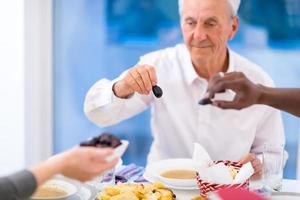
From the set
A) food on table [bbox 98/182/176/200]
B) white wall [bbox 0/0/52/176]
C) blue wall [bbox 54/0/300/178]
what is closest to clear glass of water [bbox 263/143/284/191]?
food on table [bbox 98/182/176/200]

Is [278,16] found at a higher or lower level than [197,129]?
higher

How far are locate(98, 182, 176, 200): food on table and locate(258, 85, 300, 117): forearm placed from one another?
0.26 meters

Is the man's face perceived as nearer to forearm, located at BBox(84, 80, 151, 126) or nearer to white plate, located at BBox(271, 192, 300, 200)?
forearm, located at BBox(84, 80, 151, 126)

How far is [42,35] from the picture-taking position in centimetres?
166

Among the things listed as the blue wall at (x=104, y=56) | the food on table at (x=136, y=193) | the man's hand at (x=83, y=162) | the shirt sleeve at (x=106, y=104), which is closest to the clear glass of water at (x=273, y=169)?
the food on table at (x=136, y=193)

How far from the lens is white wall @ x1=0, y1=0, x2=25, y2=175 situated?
62.9 inches

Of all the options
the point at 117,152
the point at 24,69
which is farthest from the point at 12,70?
the point at 117,152

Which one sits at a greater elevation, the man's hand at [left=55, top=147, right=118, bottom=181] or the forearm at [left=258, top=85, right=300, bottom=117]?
the forearm at [left=258, top=85, right=300, bottom=117]

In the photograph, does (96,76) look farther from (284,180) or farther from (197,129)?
Answer: (284,180)

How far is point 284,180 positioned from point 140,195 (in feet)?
1.28

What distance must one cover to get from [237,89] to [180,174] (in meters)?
0.26

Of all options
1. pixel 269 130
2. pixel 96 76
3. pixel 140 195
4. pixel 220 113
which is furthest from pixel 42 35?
pixel 140 195

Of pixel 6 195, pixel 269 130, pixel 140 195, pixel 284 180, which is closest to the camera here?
A: pixel 6 195

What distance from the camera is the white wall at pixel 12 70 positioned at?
1.60 m
